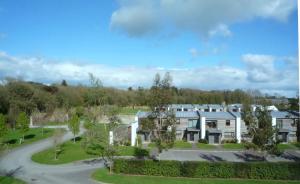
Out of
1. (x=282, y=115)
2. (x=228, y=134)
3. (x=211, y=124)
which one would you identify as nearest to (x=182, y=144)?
(x=211, y=124)

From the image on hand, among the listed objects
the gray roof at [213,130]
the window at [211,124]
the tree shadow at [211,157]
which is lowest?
the tree shadow at [211,157]

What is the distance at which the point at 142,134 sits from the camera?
45.9 m

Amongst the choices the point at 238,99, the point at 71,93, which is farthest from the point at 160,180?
the point at 238,99

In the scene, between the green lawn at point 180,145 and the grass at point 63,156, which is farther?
the green lawn at point 180,145

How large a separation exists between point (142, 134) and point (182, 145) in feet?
19.0

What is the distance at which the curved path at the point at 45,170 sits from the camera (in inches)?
1000

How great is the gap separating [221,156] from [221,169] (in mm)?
11224

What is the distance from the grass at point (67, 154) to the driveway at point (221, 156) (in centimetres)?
436

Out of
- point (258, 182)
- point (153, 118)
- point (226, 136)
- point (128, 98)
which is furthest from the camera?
point (128, 98)

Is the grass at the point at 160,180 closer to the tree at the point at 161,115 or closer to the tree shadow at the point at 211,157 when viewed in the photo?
the tree at the point at 161,115

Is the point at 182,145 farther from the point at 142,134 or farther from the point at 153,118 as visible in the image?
the point at 153,118

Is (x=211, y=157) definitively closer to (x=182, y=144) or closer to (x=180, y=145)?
(x=180, y=145)

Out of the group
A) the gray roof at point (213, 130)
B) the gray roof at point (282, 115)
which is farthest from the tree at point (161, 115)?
the gray roof at point (282, 115)

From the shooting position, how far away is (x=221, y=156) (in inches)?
1433
